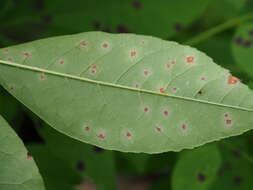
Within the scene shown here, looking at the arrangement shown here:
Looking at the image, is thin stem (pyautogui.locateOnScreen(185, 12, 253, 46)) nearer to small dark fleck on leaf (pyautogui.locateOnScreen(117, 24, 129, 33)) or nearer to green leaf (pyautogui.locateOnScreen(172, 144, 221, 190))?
small dark fleck on leaf (pyautogui.locateOnScreen(117, 24, 129, 33))

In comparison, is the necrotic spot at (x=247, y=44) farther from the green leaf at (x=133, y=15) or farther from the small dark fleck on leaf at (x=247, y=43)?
the green leaf at (x=133, y=15)

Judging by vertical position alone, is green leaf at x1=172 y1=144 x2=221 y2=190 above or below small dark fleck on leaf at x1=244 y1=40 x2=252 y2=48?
below

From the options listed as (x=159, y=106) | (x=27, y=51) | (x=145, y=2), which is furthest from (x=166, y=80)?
(x=145, y=2)

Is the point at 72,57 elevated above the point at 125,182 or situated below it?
above

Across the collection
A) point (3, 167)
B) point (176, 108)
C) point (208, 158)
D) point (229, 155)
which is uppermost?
point (176, 108)

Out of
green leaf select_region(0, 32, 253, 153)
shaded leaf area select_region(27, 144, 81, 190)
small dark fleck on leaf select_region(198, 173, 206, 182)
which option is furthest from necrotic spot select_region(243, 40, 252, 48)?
shaded leaf area select_region(27, 144, 81, 190)

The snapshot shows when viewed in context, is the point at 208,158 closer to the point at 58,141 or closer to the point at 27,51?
the point at 58,141
